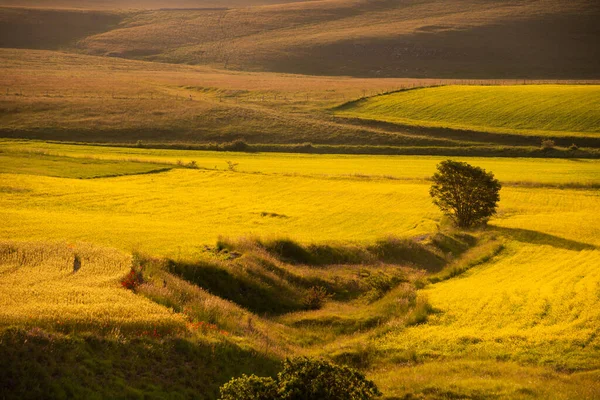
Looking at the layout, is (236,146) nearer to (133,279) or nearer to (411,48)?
(133,279)

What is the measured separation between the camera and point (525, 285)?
24531 millimetres

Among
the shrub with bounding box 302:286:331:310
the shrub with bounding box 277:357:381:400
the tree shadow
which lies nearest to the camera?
the shrub with bounding box 277:357:381:400

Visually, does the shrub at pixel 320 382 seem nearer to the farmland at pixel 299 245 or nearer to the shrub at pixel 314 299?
the farmland at pixel 299 245

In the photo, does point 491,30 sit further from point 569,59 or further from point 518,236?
point 518,236

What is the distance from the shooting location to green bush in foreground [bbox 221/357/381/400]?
13.2 metres

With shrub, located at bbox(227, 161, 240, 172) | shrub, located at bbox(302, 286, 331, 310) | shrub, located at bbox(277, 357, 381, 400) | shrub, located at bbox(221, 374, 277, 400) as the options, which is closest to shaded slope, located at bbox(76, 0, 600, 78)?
shrub, located at bbox(227, 161, 240, 172)

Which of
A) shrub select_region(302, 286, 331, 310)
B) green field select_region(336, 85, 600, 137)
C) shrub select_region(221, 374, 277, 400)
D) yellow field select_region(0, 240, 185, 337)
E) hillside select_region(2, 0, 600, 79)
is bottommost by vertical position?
shrub select_region(302, 286, 331, 310)

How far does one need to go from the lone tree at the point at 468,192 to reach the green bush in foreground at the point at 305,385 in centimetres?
2461

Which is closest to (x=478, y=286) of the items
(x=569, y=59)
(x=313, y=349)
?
(x=313, y=349)

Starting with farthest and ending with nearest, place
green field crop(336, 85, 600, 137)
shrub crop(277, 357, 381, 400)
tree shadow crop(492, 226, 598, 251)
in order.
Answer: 1. green field crop(336, 85, 600, 137)
2. tree shadow crop(492, 226, 598, 251)
3. shrub crop(277, 357, 381, 400)

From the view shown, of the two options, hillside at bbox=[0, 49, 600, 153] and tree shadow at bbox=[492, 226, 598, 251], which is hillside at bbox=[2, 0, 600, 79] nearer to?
hillside at bbox=[0, 49, 600, 153]

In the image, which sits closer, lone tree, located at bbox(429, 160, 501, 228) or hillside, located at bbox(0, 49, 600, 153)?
lone tree, located at bbox(429, 160, 501, 228)

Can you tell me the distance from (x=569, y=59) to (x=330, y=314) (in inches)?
6508

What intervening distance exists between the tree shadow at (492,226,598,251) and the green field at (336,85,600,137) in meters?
40.7
